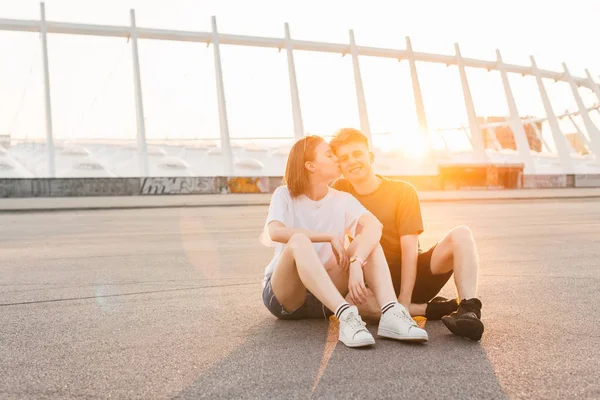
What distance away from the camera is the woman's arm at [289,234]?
3.27 m

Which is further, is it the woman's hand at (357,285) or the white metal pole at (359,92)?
the white metal pole at (359,92)

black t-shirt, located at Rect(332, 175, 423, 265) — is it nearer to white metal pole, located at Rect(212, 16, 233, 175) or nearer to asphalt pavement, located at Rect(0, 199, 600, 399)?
asphalt pavement, located at Rect(0, 199, 600, 399)

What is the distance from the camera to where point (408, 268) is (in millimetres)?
3461

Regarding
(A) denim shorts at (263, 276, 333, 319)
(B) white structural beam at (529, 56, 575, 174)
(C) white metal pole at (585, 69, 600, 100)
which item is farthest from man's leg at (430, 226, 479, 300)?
(C) white metal pole at (585, 69, 600, 100)

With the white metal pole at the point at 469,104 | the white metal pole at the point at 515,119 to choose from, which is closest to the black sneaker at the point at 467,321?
the white metal pole at the point at 469,104

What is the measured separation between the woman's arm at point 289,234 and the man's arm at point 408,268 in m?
0.50

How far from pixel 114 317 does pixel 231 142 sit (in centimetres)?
1997

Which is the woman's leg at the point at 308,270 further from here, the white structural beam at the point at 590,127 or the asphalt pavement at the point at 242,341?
the white structural beam at the point at 590,127

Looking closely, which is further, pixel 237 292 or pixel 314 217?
pixel 237 292

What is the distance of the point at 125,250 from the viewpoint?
823 cm

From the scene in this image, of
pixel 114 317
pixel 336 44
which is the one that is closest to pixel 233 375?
pixel 114 317

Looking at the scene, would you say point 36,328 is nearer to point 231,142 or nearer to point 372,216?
point 372,216

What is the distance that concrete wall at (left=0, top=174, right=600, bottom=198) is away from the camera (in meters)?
20.2

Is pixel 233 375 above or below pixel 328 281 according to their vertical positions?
below
